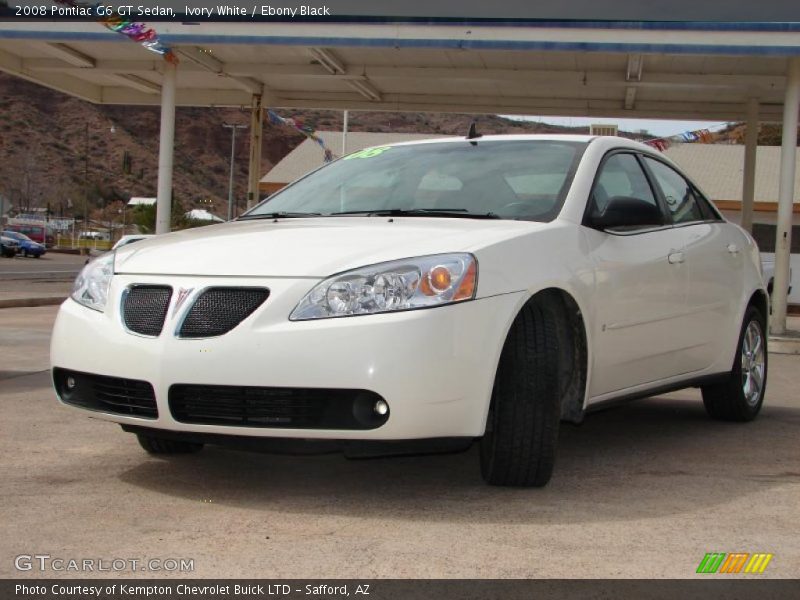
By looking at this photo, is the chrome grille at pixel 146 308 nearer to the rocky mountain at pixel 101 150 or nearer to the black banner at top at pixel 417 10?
the black banner at top at pixel 417 10

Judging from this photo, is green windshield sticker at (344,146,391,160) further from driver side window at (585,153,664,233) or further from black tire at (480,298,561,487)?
black tire at (480,298,561,487)

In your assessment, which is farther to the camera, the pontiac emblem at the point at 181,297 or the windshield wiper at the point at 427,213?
the windshield wiper at the point at 427,213

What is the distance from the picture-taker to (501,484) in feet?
14.0

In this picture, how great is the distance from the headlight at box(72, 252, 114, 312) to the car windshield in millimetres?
1010

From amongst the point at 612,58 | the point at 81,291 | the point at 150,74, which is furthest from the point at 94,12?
the point at 81,291

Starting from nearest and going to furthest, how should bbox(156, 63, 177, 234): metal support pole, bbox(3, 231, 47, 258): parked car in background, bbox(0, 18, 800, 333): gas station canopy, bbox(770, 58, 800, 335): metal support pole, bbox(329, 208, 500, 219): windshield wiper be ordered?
bbox(329, 208, 500, 219): windshield wiper → bbox(770, 58, 800, 335): metal support pole → bbox(0, 18, 800, 333): gas station canopy → bbox(156, 63, 177, 234): metal support pole → bbox(3, 231, 47, 258): parked car in background

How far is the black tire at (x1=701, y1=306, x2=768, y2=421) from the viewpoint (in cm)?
613

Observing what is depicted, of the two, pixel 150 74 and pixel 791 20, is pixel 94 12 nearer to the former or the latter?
pixel 150 74

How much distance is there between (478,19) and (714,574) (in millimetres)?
12327

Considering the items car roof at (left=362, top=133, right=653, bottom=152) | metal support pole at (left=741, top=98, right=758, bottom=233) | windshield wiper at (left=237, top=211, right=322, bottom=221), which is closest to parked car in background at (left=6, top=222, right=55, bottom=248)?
metal support pole at (left=741, top=98, right=758, bottom=233)

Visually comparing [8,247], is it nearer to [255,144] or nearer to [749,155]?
[255,144]

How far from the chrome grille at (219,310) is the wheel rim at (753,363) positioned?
3.51 meters

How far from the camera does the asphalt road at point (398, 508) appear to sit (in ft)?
10.9

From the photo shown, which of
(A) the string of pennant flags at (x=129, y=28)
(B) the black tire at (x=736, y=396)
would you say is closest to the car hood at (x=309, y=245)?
(B) the black tire at (x=736, y=396)
